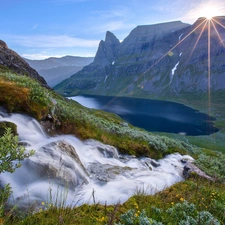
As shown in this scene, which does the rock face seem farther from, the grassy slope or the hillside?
the hillside

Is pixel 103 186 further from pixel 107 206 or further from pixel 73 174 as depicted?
pixel 107 206

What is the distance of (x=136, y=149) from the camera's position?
54.0 feet

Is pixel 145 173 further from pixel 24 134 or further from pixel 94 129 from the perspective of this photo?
pixel 24 134

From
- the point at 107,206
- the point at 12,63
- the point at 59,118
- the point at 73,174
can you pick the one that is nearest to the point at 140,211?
the point at 107,206

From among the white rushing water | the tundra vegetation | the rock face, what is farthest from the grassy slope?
the rock face

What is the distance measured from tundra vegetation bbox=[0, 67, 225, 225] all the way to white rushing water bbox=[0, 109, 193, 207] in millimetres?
408

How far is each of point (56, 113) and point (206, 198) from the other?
1103cm

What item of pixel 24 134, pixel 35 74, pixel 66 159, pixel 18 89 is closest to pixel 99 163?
pixel 66 159

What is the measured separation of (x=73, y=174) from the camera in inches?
348

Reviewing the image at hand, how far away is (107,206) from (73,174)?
8.34ft

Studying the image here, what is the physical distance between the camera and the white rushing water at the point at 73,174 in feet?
23.1

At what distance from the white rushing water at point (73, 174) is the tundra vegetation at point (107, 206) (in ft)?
1.34

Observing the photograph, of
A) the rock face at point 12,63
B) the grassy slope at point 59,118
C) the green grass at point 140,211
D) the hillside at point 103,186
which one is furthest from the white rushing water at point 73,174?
the rock face at point 12,63

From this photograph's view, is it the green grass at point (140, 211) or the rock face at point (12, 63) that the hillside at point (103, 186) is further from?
the rock face at point (12, 63)
